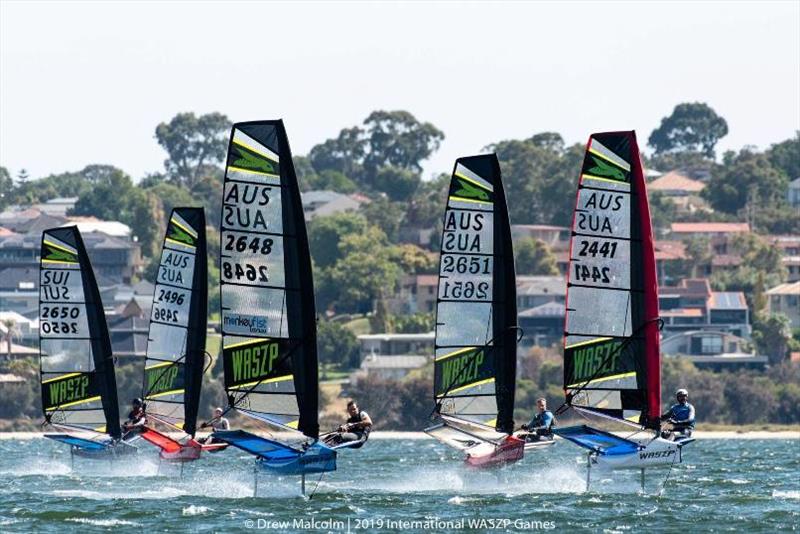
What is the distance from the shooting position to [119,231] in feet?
575

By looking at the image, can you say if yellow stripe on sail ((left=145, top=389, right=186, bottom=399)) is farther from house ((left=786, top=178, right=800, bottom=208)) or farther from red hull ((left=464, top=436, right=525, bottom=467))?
house ((left=786, top=178, right=800, bottom=208))

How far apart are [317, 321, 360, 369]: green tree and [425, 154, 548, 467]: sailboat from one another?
3218 inches

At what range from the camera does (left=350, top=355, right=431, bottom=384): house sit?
114500mm

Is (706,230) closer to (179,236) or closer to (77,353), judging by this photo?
(77,353)

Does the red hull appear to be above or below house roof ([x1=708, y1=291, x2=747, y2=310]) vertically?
below

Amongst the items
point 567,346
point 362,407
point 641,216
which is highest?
point 641,216

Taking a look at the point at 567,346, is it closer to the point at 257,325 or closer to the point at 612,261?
the point at 612,261

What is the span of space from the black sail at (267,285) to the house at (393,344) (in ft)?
278

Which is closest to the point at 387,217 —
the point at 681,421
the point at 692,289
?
the point at 692,289

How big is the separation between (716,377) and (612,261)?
74.1 meters

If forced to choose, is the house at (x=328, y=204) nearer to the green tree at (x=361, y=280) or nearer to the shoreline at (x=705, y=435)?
the green tree at (x=361, y=280)

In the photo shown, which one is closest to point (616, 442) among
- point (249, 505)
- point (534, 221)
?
point (249, 505)

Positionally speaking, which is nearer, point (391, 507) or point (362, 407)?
point (391, 507)

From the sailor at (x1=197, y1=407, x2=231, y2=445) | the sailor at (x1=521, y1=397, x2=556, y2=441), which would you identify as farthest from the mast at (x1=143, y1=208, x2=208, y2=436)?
the sailor at (x1=521, y1=397, x2=556, y2=441)
